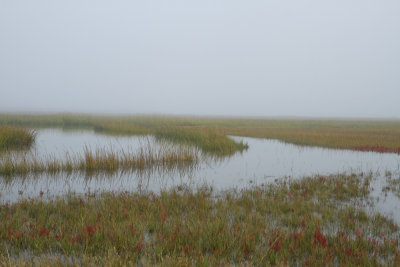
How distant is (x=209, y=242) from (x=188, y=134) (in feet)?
57.9

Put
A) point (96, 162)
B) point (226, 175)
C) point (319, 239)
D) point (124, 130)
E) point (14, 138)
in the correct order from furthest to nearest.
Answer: point (124, 130)
point (14, 138)
point (96, 162)
point (226, 175)
point (319, 239)

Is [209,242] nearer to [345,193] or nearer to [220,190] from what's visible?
[220,190]

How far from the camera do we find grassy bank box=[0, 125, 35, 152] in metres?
15.6

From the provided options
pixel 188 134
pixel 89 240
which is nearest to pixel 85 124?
pixel 188 134

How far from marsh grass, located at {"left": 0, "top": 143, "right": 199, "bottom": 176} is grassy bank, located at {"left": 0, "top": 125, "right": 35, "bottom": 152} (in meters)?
4.78

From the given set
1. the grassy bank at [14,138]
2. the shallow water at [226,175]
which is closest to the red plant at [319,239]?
the shallow water at [226,175]

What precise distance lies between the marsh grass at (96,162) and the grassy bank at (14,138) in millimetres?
4775

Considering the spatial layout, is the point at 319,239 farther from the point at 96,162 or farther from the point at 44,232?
the point at 96,162

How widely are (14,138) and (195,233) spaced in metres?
17.7

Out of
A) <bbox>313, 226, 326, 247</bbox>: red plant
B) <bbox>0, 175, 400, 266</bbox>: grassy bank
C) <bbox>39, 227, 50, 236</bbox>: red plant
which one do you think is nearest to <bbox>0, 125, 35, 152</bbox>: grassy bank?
<bbox>0, 175, 400, 266</bbox>: grassy bank

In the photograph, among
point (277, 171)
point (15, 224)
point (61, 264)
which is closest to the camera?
point (61, 264)

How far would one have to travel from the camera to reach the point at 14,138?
55.1 feet

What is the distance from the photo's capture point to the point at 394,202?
703 cm

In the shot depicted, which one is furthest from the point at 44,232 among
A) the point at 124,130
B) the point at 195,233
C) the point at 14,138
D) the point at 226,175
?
the point at 124,130
